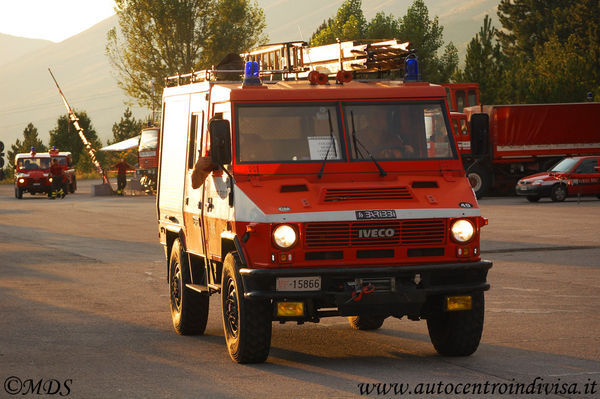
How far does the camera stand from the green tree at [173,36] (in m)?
81.5

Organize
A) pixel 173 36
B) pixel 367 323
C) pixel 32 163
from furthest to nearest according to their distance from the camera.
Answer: pixel 173 36
pixel 32 163
pixel 367 323

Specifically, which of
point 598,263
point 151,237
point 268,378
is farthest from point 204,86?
point 151,237

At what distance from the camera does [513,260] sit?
20578 millimetres

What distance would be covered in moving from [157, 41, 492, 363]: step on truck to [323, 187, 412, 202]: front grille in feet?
0.04

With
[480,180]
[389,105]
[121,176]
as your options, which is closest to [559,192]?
[480,180]

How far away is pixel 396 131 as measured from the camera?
10.7m

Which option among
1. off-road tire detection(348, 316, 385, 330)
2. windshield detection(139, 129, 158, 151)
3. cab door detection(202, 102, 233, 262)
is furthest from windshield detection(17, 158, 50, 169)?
cab door detection(202, 102, 233, 262)

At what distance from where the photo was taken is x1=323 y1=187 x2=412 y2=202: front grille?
986cm

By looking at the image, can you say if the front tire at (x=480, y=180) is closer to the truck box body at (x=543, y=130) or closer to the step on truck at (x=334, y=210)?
the truck box body at (x=543, y=130)

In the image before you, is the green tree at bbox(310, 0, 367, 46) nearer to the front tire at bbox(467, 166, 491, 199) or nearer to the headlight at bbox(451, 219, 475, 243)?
the front tire at bbox(467, 166, 491, 199)

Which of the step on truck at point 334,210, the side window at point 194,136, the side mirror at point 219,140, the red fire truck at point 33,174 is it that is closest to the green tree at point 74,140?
the red fire truck at point 33,174

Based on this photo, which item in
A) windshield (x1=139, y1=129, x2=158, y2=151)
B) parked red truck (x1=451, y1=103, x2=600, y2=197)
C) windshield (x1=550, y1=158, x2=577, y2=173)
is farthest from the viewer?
windshield (x1=139, y1=129, x2=158, y2=151)

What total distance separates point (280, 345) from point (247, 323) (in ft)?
5.28

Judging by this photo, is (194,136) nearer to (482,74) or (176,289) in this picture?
(176,289)
